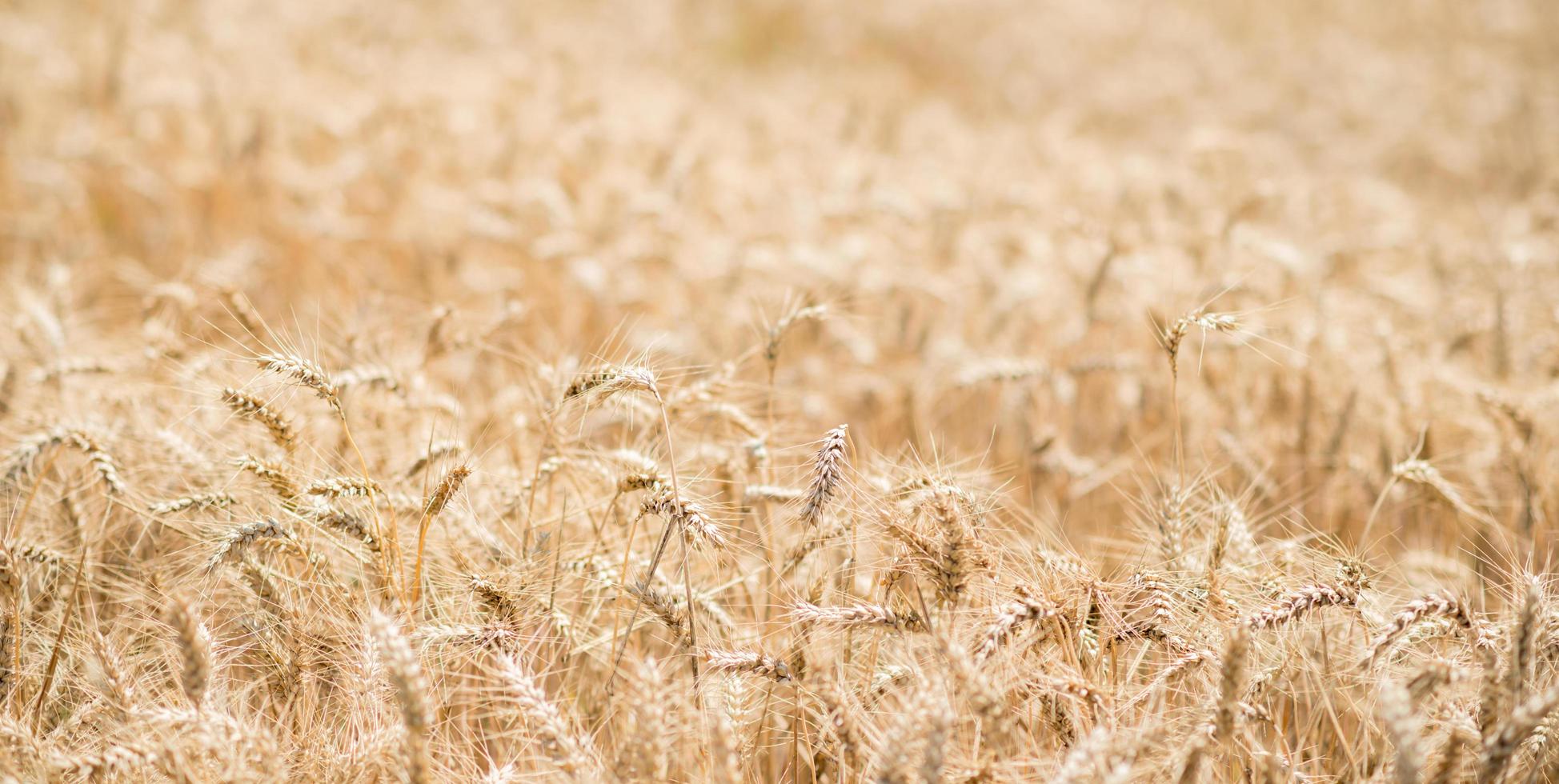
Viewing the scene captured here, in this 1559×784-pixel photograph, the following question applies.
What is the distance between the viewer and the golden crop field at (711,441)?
1.42 m

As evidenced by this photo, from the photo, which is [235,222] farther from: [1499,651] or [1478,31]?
[1478,31]

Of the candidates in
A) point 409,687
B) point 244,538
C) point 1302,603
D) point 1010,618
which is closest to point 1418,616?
point 1302,603

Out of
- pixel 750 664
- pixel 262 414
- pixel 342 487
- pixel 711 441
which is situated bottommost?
pixel 750 664

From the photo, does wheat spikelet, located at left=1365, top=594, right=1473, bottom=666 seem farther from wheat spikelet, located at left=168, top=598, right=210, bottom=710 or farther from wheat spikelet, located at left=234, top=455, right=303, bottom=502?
wheat spikelet, located at left=234, top=455, right=303, bottom=502

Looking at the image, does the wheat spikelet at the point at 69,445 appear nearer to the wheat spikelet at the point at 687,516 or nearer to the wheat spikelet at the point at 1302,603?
the wheat spikelet at the point at 687,516

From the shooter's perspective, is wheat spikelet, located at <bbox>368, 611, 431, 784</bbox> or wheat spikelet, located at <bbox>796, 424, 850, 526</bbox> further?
wheat spikelet, located at <bbox>796, 424, 850, 526</bbox>

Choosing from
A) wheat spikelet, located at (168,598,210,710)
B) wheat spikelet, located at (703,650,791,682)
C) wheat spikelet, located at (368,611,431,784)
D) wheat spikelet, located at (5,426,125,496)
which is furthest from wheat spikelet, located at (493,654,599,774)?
wheat spikelet, located at (5,426,125,496)

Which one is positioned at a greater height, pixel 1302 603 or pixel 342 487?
pixel 342 487

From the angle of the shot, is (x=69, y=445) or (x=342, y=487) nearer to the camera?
(x=342, y=487)

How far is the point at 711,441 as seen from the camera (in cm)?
224

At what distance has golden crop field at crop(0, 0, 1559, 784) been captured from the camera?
1416 millimetres

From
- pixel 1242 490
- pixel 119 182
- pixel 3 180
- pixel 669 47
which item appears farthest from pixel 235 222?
pixel 669 47

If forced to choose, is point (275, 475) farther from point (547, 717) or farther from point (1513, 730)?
point (1513, 730)

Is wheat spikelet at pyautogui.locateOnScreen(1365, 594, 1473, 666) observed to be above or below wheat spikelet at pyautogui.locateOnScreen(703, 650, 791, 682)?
above
